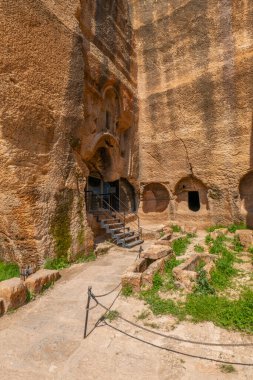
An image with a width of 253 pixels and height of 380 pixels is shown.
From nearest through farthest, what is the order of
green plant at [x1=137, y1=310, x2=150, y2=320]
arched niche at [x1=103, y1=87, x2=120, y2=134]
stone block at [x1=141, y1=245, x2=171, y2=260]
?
green plant at [x1=137, y1=310, x2=150, y2=320]
stone block at [x1=141, y1=245, x2=171, y2=260]
arched niche at [x1=103, y1=87, x2=120, y2=134]

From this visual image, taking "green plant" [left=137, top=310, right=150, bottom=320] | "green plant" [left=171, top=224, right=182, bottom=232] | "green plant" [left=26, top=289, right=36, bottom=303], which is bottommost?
"green plant" [left=137, top=310, right=150, bottom=320]

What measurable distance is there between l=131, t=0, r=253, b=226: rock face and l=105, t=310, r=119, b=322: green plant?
35.3 ft

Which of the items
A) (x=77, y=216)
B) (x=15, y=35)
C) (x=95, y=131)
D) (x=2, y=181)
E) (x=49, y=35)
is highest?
(x=49, y=35)

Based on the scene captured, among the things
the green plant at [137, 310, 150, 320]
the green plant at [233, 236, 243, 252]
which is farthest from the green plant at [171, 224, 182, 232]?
the green plant at [137, 310, 150, 320]

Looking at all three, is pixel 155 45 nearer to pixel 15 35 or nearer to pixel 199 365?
pixel 15 35

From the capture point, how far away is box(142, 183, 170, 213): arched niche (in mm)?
16562

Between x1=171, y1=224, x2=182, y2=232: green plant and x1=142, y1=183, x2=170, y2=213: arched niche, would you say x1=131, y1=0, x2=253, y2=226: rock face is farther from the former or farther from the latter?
x1=171, y1=224, x2=182, y2=232: green plant

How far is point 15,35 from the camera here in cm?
719

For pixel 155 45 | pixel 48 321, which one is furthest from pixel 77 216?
pixel 155 45

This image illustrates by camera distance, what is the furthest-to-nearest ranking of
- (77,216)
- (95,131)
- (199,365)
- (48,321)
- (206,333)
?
(95,131) → (77,216) → (48,321) → (206,333) → (199,365)

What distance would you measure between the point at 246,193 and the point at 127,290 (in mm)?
10696

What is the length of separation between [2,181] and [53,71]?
12.5 feet

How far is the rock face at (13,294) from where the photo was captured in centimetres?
508

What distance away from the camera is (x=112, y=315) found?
15.6ft
